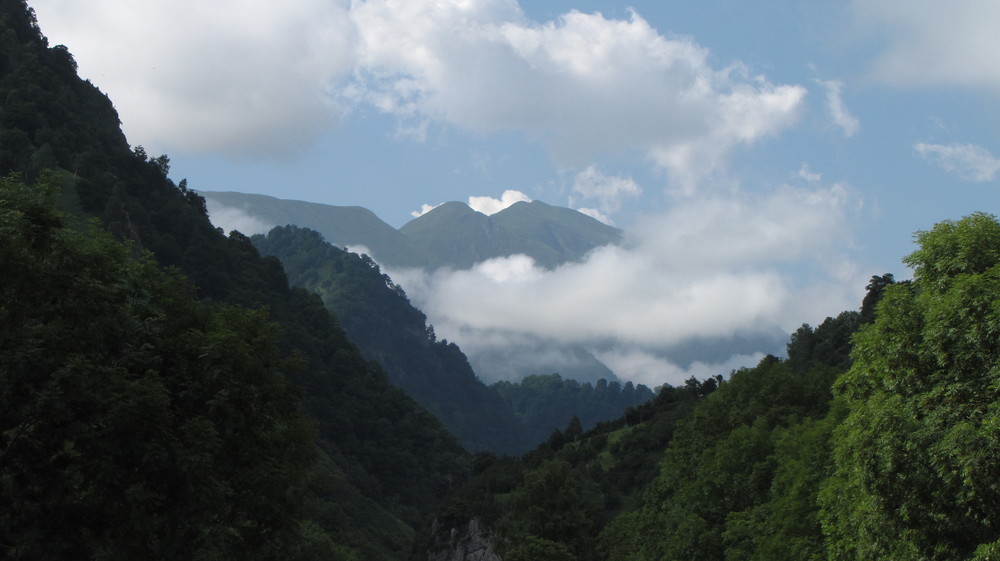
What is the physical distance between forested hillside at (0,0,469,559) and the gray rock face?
316 inches

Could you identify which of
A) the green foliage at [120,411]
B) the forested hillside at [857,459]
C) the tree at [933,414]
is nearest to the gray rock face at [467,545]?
the forested hillside at [857,459]

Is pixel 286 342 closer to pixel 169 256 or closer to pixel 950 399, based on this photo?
pixel 169 256

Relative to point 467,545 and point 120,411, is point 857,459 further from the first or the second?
point 467,545

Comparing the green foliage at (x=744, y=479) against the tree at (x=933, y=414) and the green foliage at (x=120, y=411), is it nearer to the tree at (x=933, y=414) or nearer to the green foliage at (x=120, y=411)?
the tree at (x=933, y=414)

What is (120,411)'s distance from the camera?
19.1 metres

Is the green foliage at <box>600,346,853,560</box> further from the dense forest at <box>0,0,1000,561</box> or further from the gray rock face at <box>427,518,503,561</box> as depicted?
the gray rock face at <box>427,518,503,561</box>

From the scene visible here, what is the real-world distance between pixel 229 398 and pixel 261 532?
4.04 metres

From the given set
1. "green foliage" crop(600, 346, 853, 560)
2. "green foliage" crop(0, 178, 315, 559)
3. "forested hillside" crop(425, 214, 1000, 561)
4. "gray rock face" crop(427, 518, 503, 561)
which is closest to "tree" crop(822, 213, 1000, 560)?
"forested hillside" crop(425, 214, 1000, 561)

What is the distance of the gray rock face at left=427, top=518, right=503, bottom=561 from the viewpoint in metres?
106

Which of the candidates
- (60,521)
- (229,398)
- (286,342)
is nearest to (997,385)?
(229,398)

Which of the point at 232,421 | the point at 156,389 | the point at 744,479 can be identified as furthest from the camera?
the point at 744,479

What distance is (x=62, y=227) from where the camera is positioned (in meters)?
20.1

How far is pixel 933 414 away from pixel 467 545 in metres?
92.0

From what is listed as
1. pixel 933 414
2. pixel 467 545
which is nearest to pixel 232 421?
pixel 933 414
